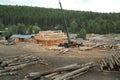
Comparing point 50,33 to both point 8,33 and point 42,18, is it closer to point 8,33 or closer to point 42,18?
point 8,33

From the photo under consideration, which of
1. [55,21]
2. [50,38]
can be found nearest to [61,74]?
[50,38]

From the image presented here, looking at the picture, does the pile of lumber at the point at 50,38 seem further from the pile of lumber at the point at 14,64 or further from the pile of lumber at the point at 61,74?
the pile of lumber at the point at 61,74

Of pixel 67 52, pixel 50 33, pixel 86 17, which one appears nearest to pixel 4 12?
pixel 86 17

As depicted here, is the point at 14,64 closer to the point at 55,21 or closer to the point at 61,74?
the point at 61,74

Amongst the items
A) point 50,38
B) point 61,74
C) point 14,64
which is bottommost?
point 61,74

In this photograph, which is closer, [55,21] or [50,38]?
[50,38]

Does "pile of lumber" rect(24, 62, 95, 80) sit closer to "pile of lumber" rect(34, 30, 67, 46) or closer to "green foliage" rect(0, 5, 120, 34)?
"pile of lumber" rect(34, 30, 67, 46)

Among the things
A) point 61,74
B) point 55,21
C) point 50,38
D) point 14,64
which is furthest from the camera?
point 55,21

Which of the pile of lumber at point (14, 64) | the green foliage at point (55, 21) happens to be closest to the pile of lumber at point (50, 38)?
the pile of lumber at point (14, 64)

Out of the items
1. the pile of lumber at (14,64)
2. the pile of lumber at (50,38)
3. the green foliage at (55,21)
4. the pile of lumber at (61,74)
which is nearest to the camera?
the pile of lumber at (61,74)

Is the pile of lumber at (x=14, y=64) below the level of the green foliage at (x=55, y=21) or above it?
below

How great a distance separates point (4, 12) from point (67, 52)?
77.7m

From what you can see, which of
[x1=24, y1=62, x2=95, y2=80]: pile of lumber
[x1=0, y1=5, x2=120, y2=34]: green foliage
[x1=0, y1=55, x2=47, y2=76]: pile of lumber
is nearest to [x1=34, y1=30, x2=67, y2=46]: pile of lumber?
[x1=0, y1=55, x2=47, y2=76]: pile of lumber

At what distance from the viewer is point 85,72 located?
17625mm
